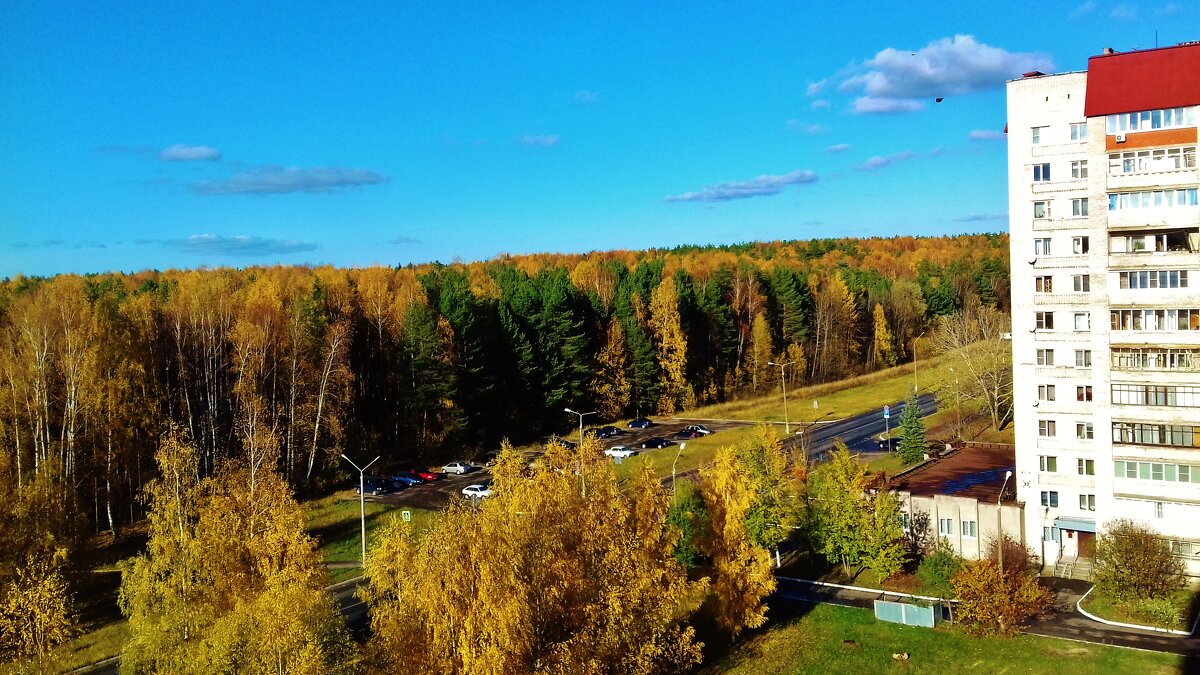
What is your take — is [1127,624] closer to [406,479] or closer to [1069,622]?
[1069,622]

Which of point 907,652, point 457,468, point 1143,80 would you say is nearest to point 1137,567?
point 907,652

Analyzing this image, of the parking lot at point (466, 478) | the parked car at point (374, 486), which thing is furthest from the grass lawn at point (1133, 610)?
the parked car at point (374, 486)

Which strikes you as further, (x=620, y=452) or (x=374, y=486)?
(x=620, y=452)

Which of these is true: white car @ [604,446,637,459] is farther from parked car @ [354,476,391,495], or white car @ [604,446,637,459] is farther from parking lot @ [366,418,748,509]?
parked car @ [354,476,391,495]


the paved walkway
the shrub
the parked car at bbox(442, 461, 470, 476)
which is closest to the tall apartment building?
the paved walkway

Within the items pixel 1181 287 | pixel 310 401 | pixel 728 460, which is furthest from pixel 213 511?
pixel 1181 287

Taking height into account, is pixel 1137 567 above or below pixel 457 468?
above
